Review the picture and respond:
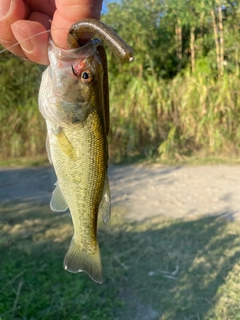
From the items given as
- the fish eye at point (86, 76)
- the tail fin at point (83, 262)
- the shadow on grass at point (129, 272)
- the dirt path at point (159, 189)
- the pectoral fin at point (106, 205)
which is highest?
the fish eye at point (86, 76)

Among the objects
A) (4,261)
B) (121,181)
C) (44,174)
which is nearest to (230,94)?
(121,181)

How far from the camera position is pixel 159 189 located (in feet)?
18.7

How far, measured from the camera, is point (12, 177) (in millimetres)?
6312

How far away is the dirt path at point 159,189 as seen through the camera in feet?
16.1

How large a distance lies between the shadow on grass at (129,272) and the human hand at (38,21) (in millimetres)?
1952

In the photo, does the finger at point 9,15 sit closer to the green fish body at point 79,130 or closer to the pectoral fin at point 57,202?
the green fish body at point 79,130

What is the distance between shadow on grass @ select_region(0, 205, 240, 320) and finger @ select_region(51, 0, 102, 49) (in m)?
2.05

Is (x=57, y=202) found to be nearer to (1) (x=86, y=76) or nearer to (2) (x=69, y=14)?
(1) (x=86, y=76)

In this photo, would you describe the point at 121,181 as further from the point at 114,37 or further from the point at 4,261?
the point at 114,37

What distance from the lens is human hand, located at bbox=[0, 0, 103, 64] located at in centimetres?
109

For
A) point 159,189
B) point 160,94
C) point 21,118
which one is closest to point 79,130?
point 159,189

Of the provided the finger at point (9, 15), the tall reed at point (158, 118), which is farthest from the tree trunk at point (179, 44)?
the finger at point (9, 15)

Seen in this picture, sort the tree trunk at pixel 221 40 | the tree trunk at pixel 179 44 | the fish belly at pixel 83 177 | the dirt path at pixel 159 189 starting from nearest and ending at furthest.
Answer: the fish belly at pixel 83 177
the dirt path at pixel 159 189
the tree trunk at pixel 221 40
the tree trunk at pixel 179 44

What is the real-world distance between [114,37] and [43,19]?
16.9 inches
